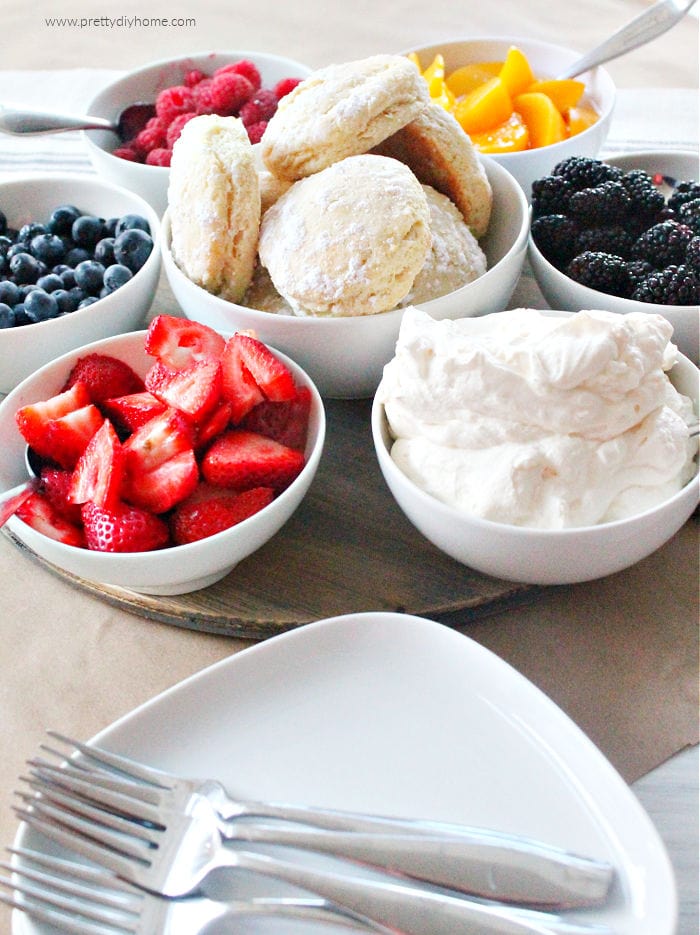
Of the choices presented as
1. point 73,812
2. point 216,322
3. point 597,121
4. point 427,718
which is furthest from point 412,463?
point 597,121

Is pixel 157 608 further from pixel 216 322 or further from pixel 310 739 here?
pixel 216 322

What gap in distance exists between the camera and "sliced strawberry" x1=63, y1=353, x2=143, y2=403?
1.22 metres

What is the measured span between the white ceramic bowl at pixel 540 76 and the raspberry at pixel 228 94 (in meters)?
0.42

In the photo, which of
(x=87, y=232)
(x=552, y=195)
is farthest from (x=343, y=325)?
(x=87, y=232)

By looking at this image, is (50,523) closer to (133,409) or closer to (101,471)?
(101,471)

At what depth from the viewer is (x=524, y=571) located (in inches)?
39.9

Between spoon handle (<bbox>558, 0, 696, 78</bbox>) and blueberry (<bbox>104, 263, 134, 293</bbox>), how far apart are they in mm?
1092

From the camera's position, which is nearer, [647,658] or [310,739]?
[310,739]

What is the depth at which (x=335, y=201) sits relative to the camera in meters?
1.21

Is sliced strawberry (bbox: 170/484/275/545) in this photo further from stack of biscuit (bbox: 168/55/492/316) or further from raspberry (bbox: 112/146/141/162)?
raspberry (bbox: 112/146/141/162)

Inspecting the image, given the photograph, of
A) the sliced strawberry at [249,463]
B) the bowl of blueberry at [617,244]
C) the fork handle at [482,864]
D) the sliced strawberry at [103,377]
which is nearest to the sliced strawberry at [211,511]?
the sliced strawberry at [249,463]

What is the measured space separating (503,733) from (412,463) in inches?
12.9

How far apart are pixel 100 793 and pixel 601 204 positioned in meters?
1.08

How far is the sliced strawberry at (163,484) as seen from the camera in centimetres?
107
